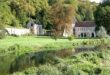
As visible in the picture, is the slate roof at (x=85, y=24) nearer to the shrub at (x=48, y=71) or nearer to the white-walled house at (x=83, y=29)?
the white-walled house at (x=83, y=29)

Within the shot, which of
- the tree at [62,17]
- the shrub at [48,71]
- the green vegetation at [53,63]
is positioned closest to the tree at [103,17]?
the tree at [62,17]

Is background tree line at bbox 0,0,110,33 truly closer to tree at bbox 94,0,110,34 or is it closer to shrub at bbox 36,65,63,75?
tree at bbox 94,0,110,34

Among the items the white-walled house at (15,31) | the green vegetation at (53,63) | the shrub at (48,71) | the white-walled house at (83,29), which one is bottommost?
the white-walled house at (83,29)

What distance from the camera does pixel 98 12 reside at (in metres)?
103

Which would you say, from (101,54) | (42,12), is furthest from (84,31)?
(101,54)

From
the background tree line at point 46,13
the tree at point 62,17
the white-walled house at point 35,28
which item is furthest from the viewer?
the white-walled house at point 35,28

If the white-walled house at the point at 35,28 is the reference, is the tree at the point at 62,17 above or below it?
above

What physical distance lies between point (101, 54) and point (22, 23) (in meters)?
79.7

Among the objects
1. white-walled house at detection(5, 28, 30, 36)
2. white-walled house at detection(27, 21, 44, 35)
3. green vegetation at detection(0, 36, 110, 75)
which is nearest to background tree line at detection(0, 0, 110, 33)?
white-walled house at detection(27, 21, 44, 35)

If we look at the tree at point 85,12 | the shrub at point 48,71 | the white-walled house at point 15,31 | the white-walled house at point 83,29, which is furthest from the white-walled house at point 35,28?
the shrub at point 48,71

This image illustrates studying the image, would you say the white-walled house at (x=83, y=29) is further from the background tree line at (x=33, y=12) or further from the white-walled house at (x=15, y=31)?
the white-walled house at (x=15, y=31)

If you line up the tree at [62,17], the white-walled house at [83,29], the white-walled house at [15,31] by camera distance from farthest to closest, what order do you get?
the white-walled house at [83,29] → the tree at [62,17] → the white-walled house at [15,31]

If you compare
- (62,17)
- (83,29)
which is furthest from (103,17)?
(83,29)

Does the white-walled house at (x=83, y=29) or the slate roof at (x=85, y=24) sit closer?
the white-walled house at (x=83, y=29)
